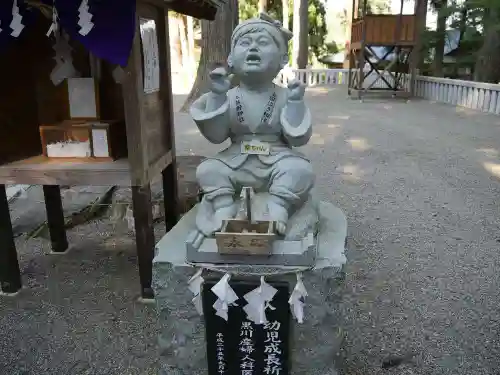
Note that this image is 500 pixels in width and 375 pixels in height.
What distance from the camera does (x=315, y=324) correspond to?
1.99 m

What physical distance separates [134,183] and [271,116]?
0.90 m

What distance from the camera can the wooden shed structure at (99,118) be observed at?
8.44 feet

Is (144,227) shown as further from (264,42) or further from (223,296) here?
(264,42)

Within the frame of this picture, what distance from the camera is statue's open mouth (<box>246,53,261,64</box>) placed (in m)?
2.13

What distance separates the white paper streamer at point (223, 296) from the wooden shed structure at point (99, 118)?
98 centimetres

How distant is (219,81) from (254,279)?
93cm

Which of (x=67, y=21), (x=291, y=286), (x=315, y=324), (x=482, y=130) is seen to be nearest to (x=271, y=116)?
(x=291, y=286)

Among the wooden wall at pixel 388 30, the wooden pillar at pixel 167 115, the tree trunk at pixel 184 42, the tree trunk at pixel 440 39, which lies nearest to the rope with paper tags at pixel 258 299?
the wooden pillar at pixel 167 115

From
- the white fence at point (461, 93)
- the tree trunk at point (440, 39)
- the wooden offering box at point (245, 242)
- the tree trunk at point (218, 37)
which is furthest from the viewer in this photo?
the tree trunk at point (440, 39)

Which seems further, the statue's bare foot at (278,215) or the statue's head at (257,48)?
the statue's head at (257,48)

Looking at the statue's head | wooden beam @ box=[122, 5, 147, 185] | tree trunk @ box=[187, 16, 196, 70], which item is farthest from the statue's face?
tree trunk @ box=[187, 16, 196, 70]

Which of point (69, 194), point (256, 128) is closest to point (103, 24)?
point (256, 128)

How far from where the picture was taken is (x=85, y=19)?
91.7 inches

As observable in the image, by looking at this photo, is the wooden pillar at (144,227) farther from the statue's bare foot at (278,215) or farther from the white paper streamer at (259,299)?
the white paper streamer at (259,299)
